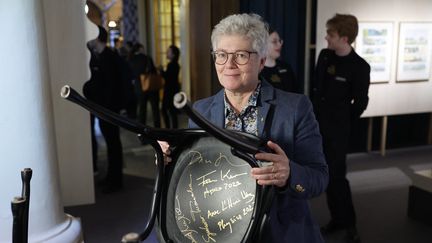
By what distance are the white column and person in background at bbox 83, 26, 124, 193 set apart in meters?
1.56

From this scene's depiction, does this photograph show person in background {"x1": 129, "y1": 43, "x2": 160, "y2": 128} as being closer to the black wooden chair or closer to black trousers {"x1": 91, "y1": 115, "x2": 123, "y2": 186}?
black trousers {"x1": 91, "y1": 115, "x2": 123, "y2": 186}

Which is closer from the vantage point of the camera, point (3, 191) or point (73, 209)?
point (3, 191)

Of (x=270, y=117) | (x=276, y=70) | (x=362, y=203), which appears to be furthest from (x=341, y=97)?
(x=270, y=117)

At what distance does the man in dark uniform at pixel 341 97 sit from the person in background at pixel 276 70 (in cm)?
24

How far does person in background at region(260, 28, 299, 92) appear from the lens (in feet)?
9.95

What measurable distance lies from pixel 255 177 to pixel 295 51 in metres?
3.75

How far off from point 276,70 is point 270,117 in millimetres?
1904

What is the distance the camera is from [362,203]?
3781mm

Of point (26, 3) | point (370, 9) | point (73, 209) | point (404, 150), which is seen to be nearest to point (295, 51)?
point (370, 9)

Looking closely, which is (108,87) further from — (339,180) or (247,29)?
(247,29)

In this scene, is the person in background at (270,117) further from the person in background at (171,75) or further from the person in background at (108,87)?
the person in background at (171,75)

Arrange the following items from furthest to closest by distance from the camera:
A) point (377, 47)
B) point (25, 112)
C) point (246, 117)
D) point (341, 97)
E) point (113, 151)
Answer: point (377, 47), point (113, 151), point (341, 97), point (25, 112), point (246, 117)

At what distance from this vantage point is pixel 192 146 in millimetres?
1124

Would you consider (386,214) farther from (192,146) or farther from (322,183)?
(192,146)
